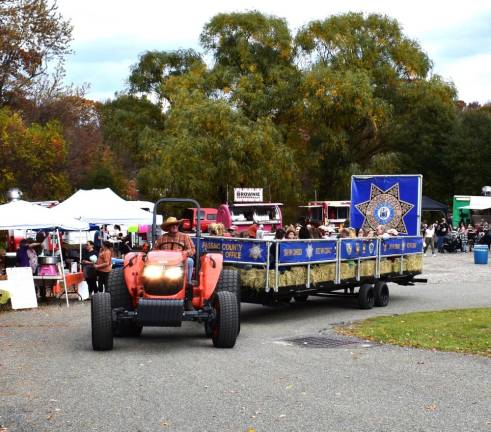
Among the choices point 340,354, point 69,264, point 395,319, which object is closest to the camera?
point 340,354

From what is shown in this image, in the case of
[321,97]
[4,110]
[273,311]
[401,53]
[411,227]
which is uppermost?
[401,53]

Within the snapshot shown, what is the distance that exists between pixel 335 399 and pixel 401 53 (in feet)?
132

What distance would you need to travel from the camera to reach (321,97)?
4291 centimetres

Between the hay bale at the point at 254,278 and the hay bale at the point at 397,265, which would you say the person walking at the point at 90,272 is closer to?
the hay bale at the point at 254,278

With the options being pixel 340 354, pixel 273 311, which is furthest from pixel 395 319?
pixel 340 354

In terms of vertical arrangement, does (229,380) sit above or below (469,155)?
below

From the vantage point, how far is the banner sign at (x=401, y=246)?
18.3m

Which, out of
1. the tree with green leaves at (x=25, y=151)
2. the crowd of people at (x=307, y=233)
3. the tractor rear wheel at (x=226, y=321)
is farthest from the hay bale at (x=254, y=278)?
the tree with green leaves at (x=25, y=151)

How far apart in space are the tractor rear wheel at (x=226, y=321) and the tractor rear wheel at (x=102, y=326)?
1521mm

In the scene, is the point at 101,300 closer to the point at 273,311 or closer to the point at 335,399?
the point at 335,399

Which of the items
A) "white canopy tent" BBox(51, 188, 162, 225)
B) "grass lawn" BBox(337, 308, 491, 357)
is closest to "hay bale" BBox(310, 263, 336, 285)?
"grass lawn" BBox(337, 308, 491, 357)

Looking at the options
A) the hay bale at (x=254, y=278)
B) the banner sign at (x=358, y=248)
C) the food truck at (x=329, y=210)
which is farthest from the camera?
the food truck at (x=329, y=210)

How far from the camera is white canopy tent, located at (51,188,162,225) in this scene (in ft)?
74.0

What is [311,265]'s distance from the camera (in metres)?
15.7
